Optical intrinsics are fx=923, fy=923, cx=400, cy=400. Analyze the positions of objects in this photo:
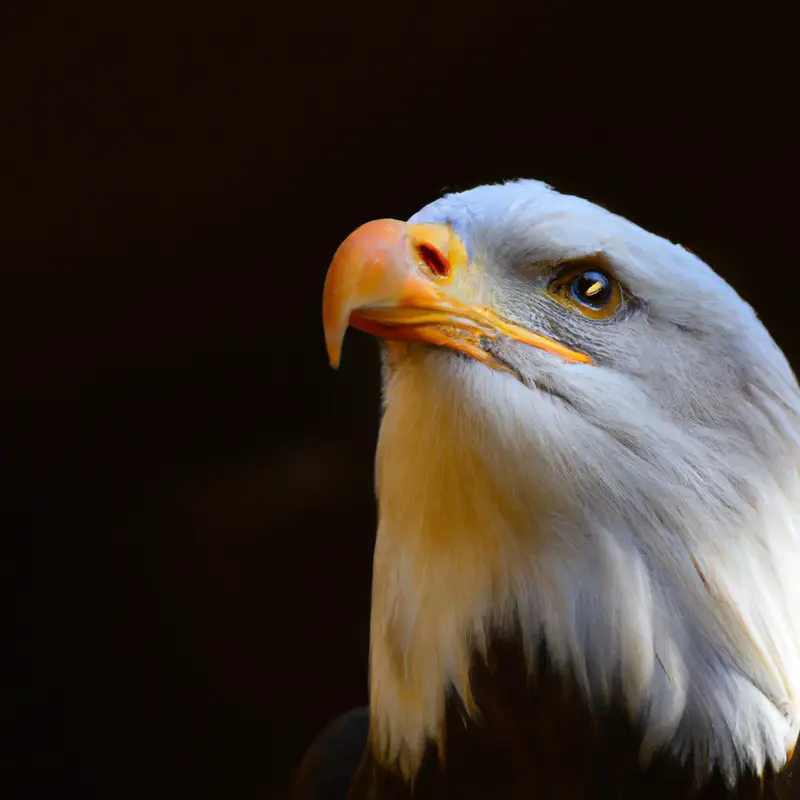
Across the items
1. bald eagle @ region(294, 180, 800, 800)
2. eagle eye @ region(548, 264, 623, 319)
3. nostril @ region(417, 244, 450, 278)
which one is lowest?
bald eagle @ region(294, 180, 800, 800)

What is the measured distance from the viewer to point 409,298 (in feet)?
3.02

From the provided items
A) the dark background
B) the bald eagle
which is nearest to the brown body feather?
the bald eagle

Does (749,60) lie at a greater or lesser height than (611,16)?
lesser

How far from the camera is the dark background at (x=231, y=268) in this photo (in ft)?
4.37

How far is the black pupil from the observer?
99cm

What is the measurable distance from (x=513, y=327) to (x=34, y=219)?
2.74 ft

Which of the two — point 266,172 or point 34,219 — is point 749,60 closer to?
point 266,172

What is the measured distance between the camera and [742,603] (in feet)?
3.19

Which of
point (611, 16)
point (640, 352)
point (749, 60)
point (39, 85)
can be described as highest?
point (39, 85)

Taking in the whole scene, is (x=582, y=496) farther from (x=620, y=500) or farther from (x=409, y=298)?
(x=409, y=298)

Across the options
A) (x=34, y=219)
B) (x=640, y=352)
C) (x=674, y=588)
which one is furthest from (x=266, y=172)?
(x=674, y=588)

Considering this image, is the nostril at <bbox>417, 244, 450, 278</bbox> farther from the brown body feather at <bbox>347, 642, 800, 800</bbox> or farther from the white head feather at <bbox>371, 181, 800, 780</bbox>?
the brown body feather at <bbox>347, 642, 800, 800</bbox>

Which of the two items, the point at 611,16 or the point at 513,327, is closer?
the point at 513,327

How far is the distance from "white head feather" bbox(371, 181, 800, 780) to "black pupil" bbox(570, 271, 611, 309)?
0.07 feet
